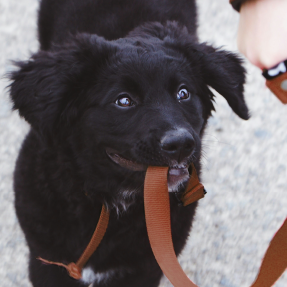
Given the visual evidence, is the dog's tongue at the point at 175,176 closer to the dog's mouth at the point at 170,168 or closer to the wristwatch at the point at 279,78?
the dog's mouth at the point at 170,168

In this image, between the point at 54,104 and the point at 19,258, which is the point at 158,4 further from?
the point at 19,258

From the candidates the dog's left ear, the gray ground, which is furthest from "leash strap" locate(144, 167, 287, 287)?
the gray ground

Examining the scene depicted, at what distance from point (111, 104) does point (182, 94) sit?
0.33m

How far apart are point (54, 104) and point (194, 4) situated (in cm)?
173

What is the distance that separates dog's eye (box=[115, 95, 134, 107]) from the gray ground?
2.03ft

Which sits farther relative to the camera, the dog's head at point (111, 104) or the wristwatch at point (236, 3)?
the dog's head at point (111, 104)

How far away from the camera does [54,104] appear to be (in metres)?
1.76

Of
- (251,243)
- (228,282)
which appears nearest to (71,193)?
(228,282)

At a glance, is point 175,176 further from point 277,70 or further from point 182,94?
point 277,70

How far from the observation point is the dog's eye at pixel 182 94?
1.88 metres

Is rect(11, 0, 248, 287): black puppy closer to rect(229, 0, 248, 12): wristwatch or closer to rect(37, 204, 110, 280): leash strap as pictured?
rect(37, 204, 110, 280): leash strap

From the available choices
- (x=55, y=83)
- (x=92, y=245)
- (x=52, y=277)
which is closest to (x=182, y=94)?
(x=55, y=83)

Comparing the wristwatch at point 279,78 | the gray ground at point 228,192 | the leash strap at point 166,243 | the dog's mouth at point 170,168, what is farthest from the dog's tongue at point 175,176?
the wristwatch at point 279,78

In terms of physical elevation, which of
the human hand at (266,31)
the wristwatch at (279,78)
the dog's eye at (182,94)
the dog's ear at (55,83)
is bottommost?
the dog's eye at (182,94)
